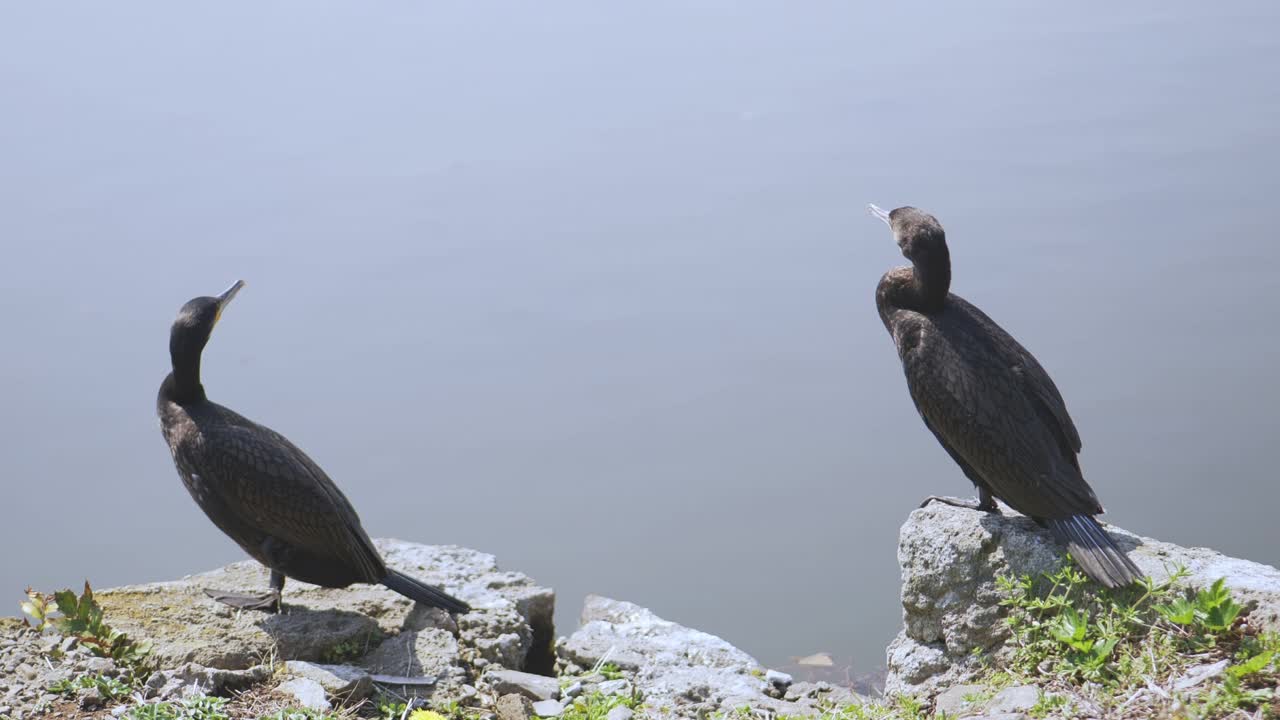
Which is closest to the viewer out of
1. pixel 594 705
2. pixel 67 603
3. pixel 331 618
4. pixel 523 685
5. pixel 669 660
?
pixel 67 603

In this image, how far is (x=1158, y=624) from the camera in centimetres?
374

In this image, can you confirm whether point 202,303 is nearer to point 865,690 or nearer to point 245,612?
point 245,612

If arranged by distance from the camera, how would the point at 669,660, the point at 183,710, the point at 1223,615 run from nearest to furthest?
the point at 1223,615 < the point at 183,710 < the point at 669,660

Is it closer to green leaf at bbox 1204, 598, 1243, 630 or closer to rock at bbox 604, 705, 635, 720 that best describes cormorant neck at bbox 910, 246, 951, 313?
green leaf at bbox 1204, 598, 1243, 630

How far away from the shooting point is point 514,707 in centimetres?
421

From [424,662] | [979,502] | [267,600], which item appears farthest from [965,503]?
[267,600]

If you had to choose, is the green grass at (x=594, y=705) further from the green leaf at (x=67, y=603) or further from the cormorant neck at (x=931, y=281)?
the cormorant neck at (x=931, y=281)

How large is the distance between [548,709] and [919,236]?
7.78 ft

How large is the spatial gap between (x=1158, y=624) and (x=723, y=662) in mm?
2096

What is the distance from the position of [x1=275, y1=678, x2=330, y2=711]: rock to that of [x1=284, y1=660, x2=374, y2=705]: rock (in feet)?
0.12

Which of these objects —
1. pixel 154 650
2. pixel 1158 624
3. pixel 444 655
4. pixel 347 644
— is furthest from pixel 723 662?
pixel 154 650

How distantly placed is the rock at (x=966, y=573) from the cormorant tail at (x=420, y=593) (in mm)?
1884

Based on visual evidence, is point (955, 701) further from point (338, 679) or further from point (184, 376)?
point (184, 376)

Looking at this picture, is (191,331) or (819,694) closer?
(191,331)
